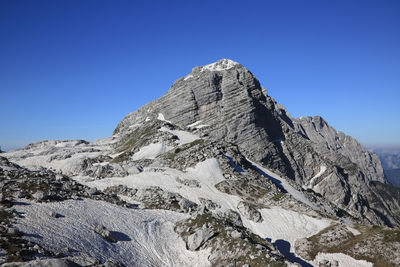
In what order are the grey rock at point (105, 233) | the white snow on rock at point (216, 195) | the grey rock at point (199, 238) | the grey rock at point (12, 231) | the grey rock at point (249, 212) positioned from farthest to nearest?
the grey rock at point (249, 212)
the white snow on rock at point (216, 195)
the grey rock at point (199, 238)
the grey rock at point (105, 233)
the grey rock at point (12, 231)

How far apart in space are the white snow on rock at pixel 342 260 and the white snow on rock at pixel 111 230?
22090 millimetres

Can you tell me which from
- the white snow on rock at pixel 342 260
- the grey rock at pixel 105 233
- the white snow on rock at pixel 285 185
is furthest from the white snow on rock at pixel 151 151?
the white snow on rock at pixel 342 260

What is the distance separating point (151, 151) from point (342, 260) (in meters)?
73.4

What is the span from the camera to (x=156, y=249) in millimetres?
40906

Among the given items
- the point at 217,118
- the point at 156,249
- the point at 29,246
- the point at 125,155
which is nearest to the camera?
the point at 29,246

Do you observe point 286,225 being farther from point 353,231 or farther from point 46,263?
point 46,263

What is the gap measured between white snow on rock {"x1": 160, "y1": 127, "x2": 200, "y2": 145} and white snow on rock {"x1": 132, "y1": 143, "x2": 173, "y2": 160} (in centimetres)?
607

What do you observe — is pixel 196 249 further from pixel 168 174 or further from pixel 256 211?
pixel 168 174

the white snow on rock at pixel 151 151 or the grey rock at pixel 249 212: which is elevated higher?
the white snow on rock at pixel 151 151


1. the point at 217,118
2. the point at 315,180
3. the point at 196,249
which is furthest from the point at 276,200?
the point at 315,180

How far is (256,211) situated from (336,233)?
650 inches

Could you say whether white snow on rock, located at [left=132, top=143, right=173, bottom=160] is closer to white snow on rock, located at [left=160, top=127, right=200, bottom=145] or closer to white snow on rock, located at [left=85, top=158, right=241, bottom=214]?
white snow on rock, located at [left=160, top=127, right=200, bottom=145]

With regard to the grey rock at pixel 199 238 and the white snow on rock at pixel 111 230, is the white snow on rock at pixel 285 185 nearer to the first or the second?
the grey rock at pixel 199 238

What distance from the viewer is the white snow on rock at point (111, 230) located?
3284 centimetres
